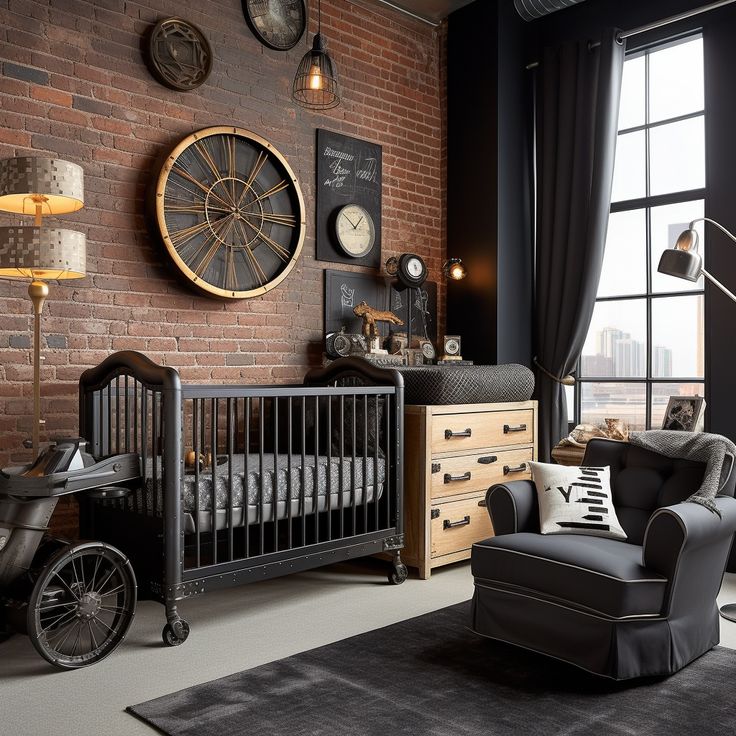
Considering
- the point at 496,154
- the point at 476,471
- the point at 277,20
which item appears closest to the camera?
the point at 476,471

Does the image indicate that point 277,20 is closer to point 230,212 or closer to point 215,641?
point 230,212

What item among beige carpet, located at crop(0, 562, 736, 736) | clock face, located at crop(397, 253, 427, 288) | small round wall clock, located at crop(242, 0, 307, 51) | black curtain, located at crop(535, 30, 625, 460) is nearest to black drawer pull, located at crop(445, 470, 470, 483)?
beige carpet, located at crop(0, 562, 736, 736)

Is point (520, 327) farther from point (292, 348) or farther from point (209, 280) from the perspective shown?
point (209, 280)

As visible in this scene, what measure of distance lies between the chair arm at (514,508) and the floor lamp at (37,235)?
173 centimetres

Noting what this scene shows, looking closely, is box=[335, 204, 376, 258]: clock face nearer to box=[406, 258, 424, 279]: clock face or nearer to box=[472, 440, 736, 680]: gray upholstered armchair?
box=[406, 258, 424, 279]: clock face

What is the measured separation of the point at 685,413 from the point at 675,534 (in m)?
1.58

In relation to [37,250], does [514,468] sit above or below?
below

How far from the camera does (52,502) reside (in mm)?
2584

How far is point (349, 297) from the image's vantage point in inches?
170

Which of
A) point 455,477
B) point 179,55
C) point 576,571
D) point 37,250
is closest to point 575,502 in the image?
point 576,571

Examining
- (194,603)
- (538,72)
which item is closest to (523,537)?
(194,603)

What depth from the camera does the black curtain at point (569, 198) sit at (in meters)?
4.25

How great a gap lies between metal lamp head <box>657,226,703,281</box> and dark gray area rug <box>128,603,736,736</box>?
1468mm

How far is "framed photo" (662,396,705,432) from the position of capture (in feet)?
12.3
